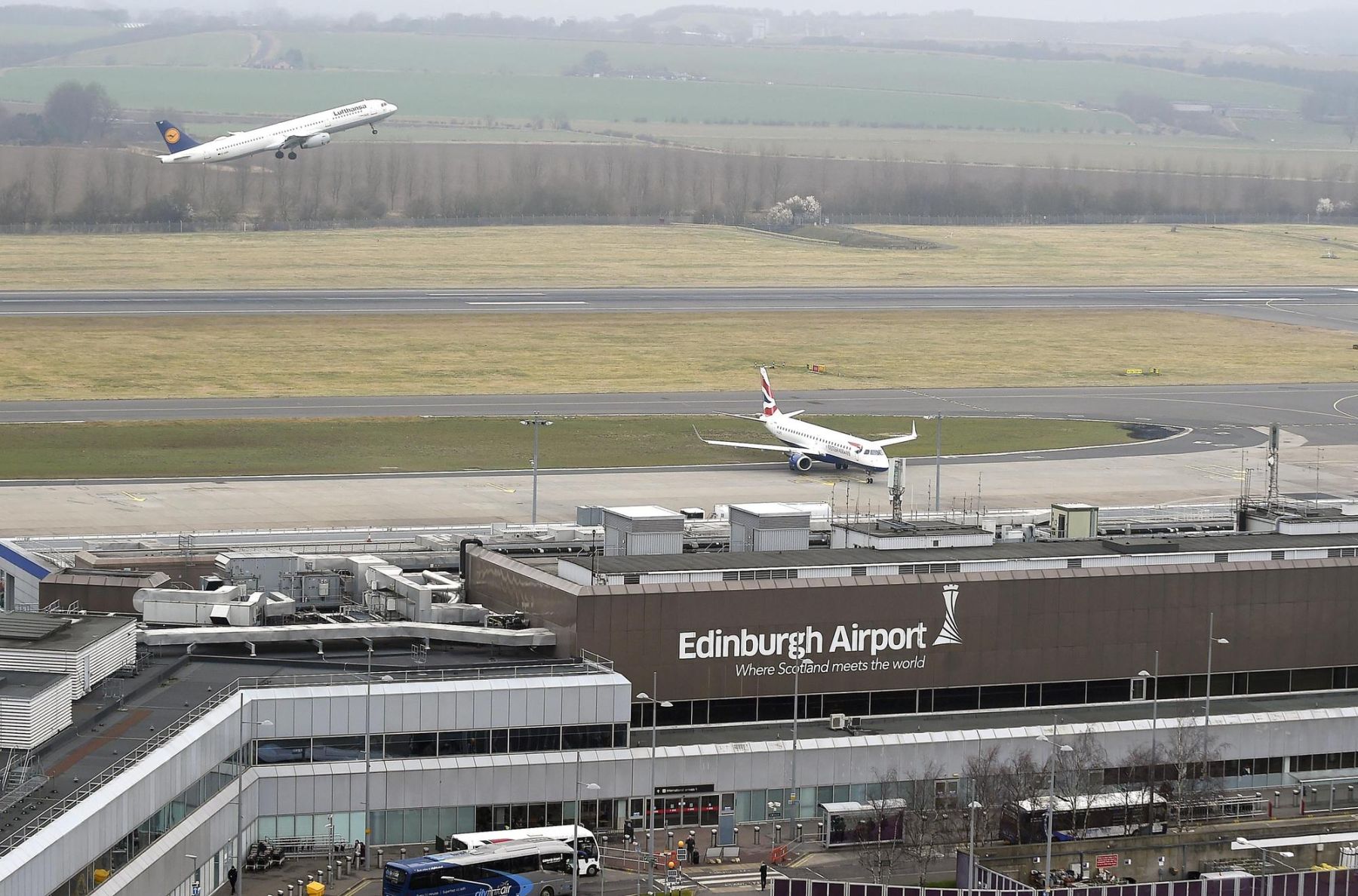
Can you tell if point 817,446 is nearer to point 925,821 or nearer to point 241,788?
point 925,821

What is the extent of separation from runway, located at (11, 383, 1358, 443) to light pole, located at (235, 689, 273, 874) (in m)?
98.7

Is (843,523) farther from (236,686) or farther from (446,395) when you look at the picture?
(446,395)

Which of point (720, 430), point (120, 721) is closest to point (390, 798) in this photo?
point (120, 721)

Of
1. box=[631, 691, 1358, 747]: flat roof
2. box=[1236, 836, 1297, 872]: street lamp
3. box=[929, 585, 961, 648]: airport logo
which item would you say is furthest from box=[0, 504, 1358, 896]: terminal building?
box=[1236, 836, 1297, 872]: street lamp

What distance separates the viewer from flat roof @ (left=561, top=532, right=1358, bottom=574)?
265 feet

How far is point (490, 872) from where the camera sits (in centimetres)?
6469

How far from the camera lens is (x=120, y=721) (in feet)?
213


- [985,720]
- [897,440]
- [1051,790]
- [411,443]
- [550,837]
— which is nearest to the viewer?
[550,837]

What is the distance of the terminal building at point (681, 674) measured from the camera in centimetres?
6938

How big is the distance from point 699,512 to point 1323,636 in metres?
36.9

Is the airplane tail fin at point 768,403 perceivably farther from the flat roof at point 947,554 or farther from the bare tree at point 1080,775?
the bare tree at point 1080,775

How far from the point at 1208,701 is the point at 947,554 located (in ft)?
40.6

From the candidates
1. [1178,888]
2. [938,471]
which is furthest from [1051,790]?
[938,471]

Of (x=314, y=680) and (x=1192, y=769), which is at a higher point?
(x=314, y=680)
